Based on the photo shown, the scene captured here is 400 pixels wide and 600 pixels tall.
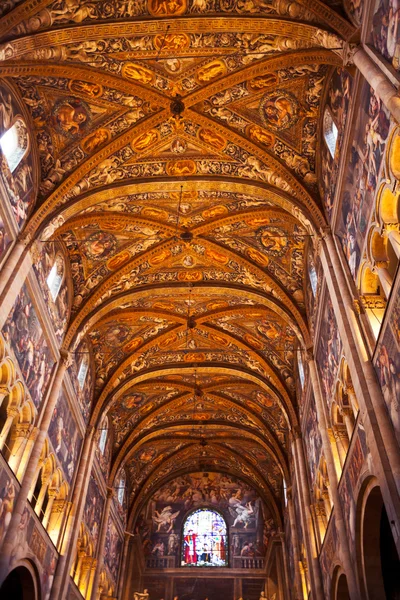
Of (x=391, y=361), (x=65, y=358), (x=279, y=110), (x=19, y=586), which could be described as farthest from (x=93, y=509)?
(x=279, y=110)

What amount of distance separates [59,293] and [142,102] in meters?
6.37

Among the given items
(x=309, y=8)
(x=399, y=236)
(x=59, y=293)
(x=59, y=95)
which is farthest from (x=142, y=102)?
(x=399, y=236)

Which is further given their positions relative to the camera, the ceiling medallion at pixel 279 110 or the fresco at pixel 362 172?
the ceiling medallion at pixel 279 110

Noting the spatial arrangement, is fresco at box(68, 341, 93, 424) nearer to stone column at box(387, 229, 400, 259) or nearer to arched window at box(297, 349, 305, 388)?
arched window at box(297, 349, 305, 388)

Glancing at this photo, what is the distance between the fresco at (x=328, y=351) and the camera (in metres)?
13.8

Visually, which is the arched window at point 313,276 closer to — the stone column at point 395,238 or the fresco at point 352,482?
the fresco at point 352,482

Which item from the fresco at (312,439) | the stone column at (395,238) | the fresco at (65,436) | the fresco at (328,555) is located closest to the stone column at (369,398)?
the stone column at (395,238)

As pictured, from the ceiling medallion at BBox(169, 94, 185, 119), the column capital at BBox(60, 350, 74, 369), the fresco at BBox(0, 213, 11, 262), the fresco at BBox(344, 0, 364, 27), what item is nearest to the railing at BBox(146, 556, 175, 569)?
the column capital at BBox(60, 350, 74, 369)

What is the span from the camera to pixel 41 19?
12023 mm

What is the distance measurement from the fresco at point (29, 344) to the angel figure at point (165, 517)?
682 inches

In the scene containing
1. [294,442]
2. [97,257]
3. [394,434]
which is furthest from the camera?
[294,442]

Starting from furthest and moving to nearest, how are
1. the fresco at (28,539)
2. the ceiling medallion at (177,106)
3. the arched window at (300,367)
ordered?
the arched window at (300,367), the ceiling medallion at (177,106), the fresco at (28,539)

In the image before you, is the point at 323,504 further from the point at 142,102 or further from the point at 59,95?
the point at 59,95

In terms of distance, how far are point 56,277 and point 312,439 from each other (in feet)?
31.6
